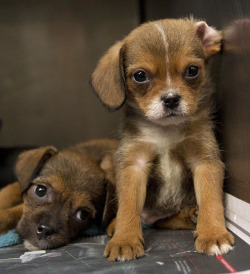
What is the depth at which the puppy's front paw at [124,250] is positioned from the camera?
2.15 m

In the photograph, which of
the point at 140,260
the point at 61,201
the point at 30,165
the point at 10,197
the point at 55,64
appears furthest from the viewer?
the point at 55,64

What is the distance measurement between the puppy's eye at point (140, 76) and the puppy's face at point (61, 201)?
909 millimetres

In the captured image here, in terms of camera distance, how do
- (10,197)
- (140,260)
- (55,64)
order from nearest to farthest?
(140,260) → (10,197) → (55,64)

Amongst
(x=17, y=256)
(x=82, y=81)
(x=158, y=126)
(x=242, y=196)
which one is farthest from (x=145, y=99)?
(x=82, y=81)

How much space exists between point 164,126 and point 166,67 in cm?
47

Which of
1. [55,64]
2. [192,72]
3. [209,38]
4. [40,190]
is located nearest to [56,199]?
[40,190]

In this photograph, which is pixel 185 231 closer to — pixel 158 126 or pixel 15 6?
pixel 158 126

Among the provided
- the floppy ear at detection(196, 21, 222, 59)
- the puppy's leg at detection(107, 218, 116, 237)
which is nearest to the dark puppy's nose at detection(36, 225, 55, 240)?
the puppy's leg at detection(107, 218, 116, 237)

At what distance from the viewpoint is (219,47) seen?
2.80m

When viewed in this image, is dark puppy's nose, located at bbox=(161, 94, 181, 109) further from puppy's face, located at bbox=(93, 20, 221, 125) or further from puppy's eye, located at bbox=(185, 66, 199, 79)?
puppy's eye, located at bbox=(185, 66, 199, 79)

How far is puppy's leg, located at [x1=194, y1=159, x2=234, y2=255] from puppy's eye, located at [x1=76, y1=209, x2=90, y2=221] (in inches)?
33.9

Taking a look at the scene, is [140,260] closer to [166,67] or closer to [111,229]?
[111,229]

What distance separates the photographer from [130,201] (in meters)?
2.56

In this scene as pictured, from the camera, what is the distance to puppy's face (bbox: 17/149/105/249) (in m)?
2.65
